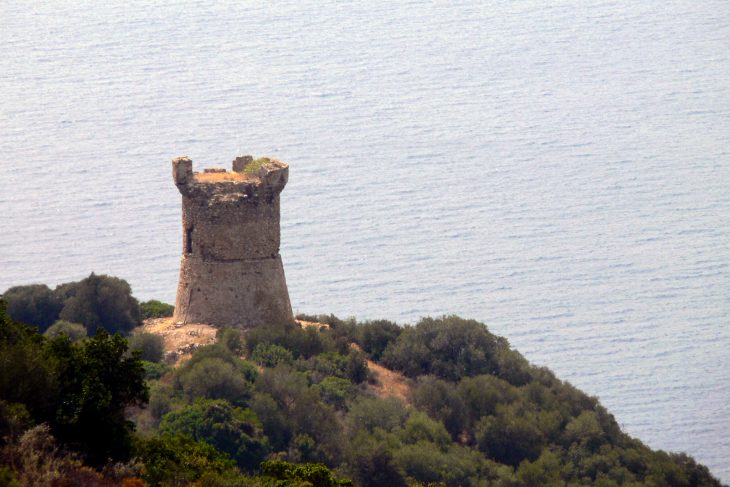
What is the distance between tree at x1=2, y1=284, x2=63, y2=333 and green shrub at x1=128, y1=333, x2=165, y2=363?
5.09 m

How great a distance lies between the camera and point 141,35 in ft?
387

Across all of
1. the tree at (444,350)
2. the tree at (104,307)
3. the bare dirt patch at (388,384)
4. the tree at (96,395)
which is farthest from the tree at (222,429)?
the tree at (96,395)

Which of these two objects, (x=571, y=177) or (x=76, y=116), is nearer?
(x=76, y=116)

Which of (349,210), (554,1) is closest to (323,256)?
(349,210)

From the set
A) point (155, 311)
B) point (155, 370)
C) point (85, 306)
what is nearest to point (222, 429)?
point (155, 370)

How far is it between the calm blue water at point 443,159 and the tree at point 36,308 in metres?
30.1

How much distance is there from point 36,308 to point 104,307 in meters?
2.10

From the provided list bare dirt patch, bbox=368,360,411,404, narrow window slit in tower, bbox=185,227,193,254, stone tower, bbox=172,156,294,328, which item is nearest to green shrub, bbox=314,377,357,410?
bare dirt patch, bbox=368,360,411,404

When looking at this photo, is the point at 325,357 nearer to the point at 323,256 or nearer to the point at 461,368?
the point at 461,368

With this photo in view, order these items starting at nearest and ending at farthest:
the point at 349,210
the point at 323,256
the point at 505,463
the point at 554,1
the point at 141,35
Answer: the point at 505,463, the point at 323,256, the point at 349,210, the point at 141,35, the point at 554,1

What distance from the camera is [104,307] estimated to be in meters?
50.0

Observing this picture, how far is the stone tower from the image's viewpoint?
4594cm

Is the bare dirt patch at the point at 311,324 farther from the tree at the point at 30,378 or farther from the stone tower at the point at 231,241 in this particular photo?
the tree at the point at 30,378

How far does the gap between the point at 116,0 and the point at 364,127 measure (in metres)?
13.9
